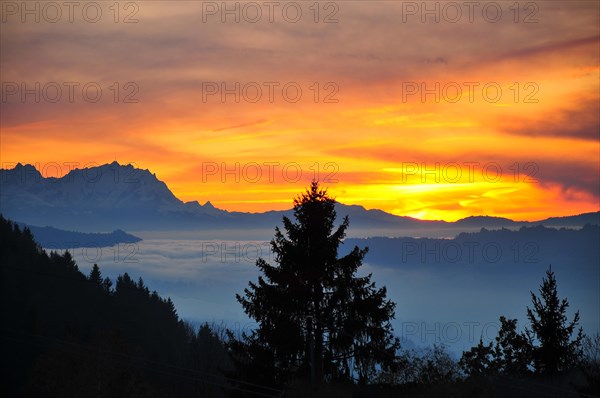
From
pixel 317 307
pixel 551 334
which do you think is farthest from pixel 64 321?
pixel 317 307

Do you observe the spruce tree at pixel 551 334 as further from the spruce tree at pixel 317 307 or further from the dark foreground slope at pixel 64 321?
the dark foreground slope at pixel 64 321

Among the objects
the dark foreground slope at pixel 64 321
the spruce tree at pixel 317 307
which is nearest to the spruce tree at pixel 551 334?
the spruce tree at pixel 317 307

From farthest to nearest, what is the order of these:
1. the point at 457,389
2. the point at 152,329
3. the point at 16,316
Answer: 1. the point at 152,329
2. the point at 16,316
3. the point at 457,389

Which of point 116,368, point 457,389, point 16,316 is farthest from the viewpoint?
point 16,316

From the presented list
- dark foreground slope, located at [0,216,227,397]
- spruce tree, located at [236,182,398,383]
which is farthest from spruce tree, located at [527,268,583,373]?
dark foreground slope, located at [0,216,227,397]

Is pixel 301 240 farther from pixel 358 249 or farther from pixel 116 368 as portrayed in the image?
pixel 116 368

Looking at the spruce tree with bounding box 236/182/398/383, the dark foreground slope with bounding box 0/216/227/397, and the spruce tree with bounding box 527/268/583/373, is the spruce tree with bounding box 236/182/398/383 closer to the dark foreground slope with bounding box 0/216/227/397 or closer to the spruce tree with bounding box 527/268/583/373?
the spruce tree with bounding box 527/268/583/373

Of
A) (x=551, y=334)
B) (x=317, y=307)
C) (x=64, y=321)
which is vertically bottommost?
(x=64, y=321)

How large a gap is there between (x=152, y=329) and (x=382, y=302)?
102232 millimetres

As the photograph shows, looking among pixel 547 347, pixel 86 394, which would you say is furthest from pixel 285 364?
pixel 86 394

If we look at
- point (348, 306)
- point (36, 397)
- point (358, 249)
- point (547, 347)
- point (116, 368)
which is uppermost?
point (358, 249)

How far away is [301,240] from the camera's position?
37688mm

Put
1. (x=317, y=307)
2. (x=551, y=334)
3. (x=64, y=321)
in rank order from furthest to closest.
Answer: (x=64, y=321) → (x=551, y=334) → (x=317, y=307)

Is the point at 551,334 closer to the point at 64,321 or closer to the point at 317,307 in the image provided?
the point at 317,307
